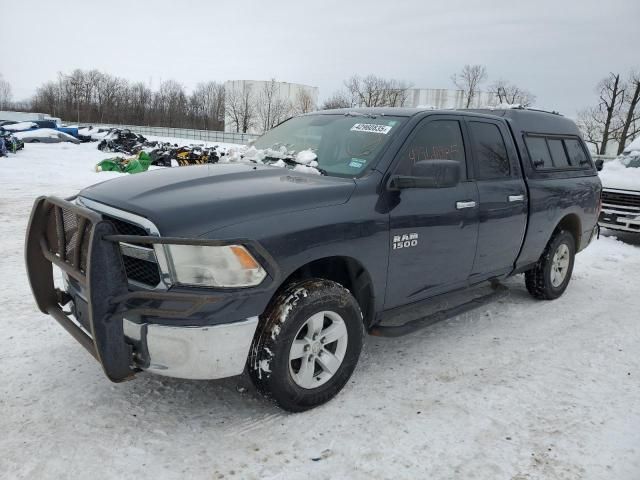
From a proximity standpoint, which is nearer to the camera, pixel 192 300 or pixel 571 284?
pixel 192 300

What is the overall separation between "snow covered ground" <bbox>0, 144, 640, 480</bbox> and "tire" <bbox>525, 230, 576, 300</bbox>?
862 mm

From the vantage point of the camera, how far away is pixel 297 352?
293 cm

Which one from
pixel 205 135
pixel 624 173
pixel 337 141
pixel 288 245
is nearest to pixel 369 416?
pixel 288 245

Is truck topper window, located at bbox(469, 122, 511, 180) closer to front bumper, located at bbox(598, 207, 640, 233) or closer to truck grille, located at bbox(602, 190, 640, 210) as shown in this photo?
front bumper, located at bbox(598, 207, 640, 233)

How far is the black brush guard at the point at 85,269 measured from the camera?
2436 millimetres

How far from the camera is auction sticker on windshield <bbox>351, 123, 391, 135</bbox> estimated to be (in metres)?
3.70

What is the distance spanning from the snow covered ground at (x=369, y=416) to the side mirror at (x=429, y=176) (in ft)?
4.49

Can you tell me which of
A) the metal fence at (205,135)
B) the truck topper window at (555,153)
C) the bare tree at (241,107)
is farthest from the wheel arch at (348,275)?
the bare tree at (241,107)

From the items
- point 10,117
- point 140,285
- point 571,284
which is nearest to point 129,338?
point 140,285

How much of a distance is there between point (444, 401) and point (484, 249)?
4.68 ft

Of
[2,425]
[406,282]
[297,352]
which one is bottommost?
[2,425]

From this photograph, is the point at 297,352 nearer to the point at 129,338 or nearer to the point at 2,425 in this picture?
the point at 129,338

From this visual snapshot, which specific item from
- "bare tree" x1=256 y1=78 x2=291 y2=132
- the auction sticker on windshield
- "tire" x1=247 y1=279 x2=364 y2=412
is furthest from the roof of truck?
"bare tree" x1=256 y1=78 x2=291 y2=132

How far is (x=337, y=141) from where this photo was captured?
150 inches
